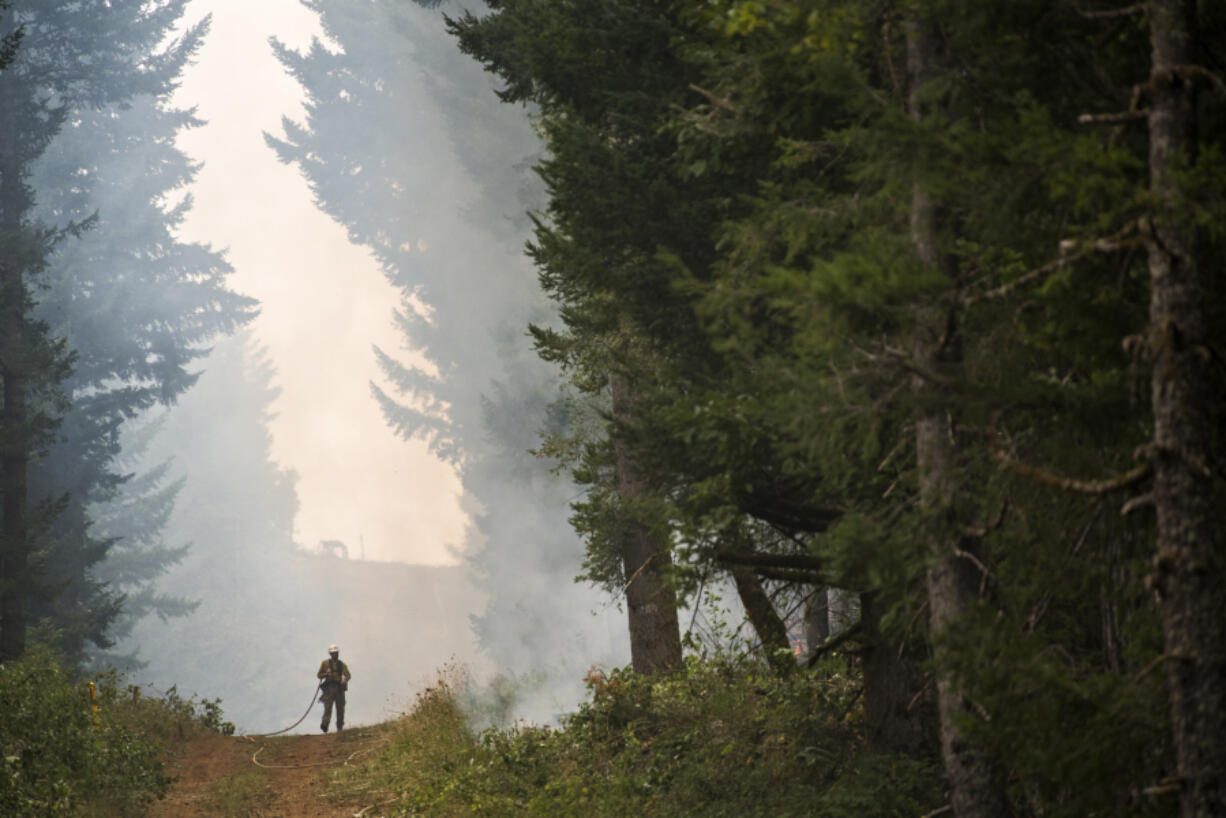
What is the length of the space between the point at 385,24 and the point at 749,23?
44939 mm

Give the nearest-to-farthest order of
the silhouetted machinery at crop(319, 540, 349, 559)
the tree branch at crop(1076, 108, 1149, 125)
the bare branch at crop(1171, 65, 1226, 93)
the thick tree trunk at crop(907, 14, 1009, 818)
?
the bare branch at crop(1171, 65, 1226, 93)
the tree branch at crop(1076, 108, 1149, 125)
the thick tree trunk at crop(907, 14, 1009, 818)
the silhouetted machinery at crop(319, 540, 349, 559)

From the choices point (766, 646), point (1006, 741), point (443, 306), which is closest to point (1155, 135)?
point (1006, 741)

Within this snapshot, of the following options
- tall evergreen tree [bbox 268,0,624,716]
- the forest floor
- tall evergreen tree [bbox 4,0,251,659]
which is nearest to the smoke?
tall evergreen tree [bbox 268,0,624,716]

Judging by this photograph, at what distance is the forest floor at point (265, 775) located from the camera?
9.30 m

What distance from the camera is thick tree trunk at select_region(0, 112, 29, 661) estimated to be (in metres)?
17.2

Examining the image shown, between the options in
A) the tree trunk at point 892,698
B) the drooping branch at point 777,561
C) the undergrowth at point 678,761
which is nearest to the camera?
the drooping branch at point 777,561

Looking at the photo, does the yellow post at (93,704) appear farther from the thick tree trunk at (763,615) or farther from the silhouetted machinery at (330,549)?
the silhouetted machinery at (330,549)

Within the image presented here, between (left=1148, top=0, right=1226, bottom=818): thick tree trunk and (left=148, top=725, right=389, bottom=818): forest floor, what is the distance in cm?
760

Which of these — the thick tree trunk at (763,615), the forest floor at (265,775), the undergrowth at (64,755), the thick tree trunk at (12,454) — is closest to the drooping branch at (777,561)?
the thick tree trunk at (763,615)

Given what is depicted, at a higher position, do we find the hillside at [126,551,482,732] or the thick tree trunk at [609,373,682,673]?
the hillside at [126,551,482,732]

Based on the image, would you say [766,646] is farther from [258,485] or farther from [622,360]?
[258,485]

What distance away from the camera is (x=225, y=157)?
103 meters

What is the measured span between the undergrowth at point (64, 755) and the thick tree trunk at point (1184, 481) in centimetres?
714

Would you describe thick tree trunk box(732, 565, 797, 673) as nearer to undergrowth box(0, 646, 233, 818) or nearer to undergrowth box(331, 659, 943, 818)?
undergrowth box(331, 659, 943, 818)
